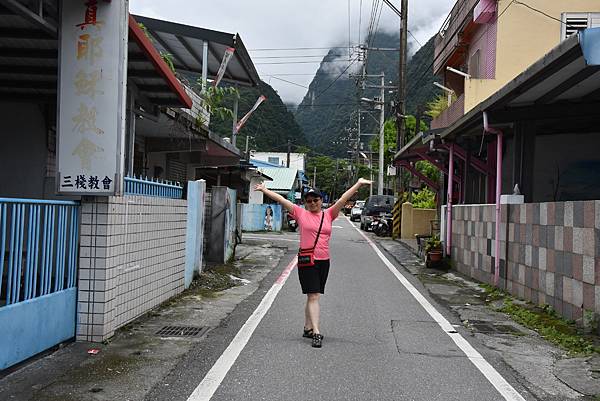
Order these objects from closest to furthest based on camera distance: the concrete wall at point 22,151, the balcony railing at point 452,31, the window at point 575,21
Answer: the concrete wall at point 22,151 < the window at point 575,21 < the balcony railing at point 452,31

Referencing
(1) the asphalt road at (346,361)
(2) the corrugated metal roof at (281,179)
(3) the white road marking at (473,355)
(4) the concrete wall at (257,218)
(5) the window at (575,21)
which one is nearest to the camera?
(1) the asphalt road at (346,361)

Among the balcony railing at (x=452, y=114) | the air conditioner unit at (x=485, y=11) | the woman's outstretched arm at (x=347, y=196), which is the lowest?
the woman's outstretched arm at (x=347, y=196)

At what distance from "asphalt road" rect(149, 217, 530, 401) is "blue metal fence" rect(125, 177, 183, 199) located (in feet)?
6.95

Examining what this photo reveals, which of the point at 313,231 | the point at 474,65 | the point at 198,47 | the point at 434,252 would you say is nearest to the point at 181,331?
the point at 313,231

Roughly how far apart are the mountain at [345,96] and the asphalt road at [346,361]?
26.3m

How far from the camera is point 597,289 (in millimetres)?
7105

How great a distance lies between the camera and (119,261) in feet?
22.0

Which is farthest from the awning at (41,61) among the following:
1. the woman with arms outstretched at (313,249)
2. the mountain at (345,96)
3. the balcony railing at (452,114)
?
the mountain at (345,96)

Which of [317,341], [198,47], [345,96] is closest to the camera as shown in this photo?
[317,341]

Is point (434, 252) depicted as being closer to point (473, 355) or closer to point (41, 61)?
point (473, 355)

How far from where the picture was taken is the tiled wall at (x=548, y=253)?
7.43 meters

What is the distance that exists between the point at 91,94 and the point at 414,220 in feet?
71.4

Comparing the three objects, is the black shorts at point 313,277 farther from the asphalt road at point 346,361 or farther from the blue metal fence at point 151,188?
the blue metal fence at point 151,188

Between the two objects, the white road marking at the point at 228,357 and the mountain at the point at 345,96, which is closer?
the white road marking at the point at 228,357
